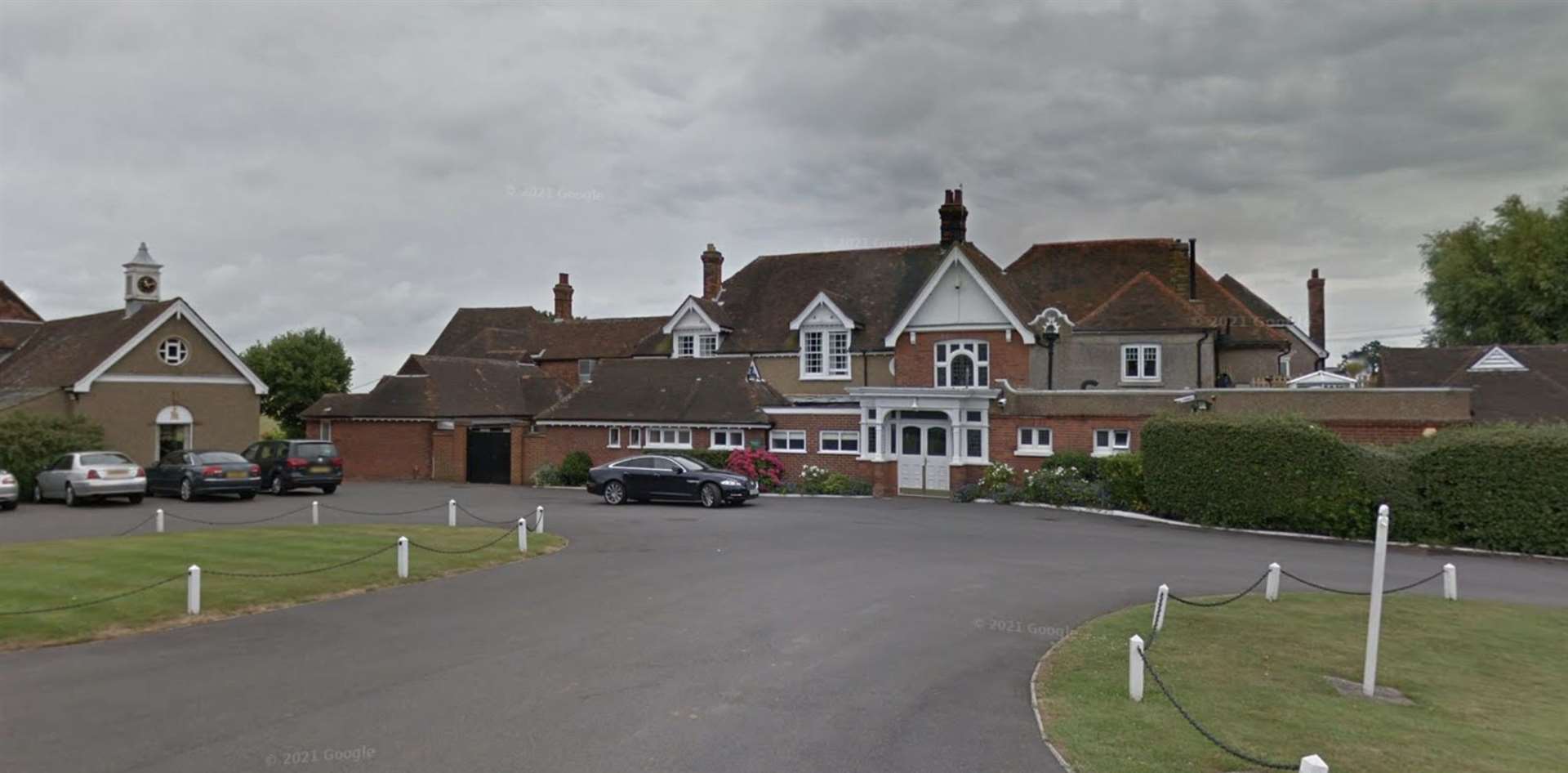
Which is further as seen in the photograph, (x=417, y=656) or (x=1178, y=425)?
(x=1178, y=425)

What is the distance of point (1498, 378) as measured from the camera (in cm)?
3105

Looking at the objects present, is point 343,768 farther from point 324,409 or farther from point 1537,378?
point 324,409

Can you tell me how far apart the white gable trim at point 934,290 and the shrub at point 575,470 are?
498 inches

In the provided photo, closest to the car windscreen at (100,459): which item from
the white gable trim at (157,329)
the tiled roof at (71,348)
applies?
the white gable trim at (157,329)

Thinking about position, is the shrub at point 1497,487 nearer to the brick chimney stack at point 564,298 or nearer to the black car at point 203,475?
the black car at point 203,475

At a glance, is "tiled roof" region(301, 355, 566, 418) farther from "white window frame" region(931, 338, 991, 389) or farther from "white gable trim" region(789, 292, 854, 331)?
"white window frame" region(931, 338, 991, 389)

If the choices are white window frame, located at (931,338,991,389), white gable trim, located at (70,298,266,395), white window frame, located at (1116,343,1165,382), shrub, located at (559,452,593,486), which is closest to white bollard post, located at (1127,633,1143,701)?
white window frame, located at (931,338,991,389)

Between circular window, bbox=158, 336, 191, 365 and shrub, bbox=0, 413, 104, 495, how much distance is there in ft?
13.4

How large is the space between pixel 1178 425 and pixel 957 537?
786 centimetres

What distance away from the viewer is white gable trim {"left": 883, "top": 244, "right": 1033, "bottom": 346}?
34.8m

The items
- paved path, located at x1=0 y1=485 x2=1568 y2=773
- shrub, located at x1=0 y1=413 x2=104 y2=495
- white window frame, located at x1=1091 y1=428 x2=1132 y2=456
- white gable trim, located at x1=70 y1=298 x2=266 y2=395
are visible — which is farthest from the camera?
white gable trim, located at x1=70 y1=298 x2=266 y2=395

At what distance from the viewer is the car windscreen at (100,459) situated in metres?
26.1

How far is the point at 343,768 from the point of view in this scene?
660 centimetres

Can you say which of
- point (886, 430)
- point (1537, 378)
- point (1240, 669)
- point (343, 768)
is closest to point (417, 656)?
point (343, 768)
